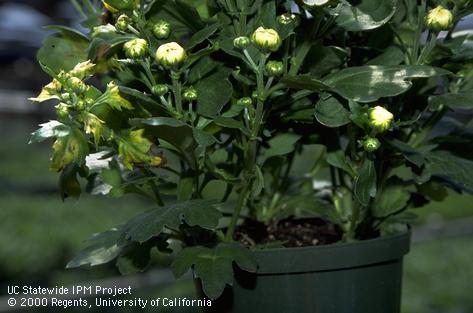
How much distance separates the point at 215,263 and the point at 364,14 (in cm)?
26

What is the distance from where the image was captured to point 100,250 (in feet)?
2.34

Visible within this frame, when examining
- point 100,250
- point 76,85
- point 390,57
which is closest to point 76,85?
point 76,85

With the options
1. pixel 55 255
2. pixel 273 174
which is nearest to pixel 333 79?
pixel 273 174

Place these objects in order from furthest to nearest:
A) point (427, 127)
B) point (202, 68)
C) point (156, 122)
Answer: point (427, 127)
point (202, 68)
point (156, 122)

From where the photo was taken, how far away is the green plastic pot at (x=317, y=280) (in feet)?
2.14

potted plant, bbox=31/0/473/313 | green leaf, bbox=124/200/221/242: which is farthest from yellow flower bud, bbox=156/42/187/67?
green leaf, bbox=124/200/221/242

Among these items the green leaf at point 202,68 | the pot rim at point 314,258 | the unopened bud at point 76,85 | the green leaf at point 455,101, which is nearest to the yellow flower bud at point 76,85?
the unopened bud at point 76,85

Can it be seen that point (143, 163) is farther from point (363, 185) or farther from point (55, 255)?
point (55, 255)

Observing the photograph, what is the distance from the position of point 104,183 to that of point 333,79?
0.29 metres

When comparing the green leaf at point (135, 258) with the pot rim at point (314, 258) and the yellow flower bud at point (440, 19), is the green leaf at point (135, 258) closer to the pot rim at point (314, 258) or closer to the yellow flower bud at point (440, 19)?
the pot rim at point (314, 258)

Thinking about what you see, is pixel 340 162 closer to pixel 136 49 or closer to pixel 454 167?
pixel 454 167

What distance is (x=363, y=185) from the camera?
62 cm

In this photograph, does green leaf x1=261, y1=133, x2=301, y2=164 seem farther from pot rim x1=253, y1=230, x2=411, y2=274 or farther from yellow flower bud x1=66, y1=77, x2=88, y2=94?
yellow flower bud x1=66, y1=77, x2=88, y2=94

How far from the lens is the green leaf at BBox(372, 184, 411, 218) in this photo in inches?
29.5
